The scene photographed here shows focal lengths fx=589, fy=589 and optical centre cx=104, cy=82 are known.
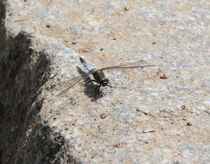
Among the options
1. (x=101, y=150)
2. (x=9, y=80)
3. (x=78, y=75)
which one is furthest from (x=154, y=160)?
(x=9, y=80)

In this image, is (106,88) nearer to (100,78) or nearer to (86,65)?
(100,78)

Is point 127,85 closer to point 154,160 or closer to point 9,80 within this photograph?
point 154,160

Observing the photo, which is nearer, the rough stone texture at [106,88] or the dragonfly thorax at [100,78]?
the rough stone texture at [106,88]

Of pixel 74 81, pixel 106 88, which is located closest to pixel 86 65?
pixel 74 81

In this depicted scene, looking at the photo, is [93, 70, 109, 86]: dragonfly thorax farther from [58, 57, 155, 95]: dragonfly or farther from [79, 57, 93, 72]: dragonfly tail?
[79, 57, 93, 72]: dragonfly tail

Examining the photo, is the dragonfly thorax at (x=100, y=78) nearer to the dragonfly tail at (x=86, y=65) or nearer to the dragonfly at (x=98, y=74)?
the dragonfly at (x=98, y=74)

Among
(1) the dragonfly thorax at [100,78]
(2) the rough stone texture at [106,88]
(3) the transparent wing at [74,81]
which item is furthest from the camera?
(3) the transparent wing at [74,81]

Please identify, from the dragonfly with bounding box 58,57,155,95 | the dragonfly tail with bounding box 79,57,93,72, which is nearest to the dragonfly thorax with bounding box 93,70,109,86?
the dragonfly with bounding box 58,57,155,95

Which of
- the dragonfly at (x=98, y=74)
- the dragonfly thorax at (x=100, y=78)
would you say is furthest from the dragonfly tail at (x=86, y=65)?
the dragonfly thorax at (x=100, y=78)
